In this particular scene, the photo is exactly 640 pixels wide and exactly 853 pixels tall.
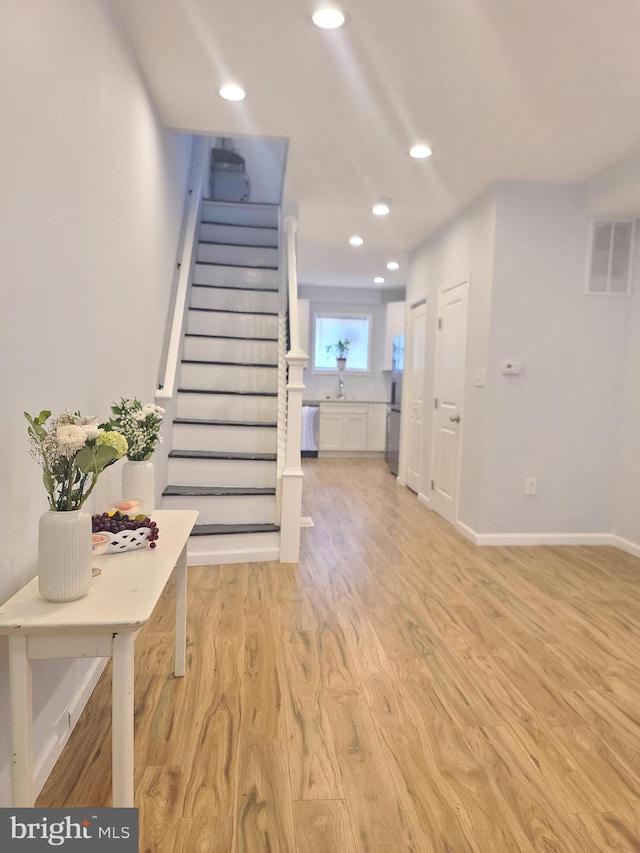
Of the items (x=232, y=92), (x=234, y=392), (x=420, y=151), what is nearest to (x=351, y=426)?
(x=234, y=392)

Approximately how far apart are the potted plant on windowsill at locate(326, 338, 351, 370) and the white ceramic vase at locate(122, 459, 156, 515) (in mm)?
6630

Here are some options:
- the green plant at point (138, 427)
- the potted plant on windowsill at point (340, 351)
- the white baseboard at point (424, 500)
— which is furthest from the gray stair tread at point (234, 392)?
the potted plant on windowsill at point (340, 351)

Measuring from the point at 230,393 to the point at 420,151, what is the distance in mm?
2111

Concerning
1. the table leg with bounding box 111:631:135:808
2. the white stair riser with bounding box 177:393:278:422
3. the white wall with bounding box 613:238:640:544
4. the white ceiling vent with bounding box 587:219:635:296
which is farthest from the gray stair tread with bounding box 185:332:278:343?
the table leg with bounding box 111:631:135:808

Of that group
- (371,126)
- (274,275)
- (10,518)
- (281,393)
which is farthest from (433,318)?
(10,518)

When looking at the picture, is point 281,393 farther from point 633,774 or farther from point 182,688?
point 633,774

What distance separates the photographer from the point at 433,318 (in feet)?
17.1

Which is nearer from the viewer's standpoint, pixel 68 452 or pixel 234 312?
pixel 68 452

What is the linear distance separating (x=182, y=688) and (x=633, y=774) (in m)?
1.55

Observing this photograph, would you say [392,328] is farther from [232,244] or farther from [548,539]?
[548,539]

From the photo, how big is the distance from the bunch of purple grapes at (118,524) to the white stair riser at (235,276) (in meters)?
3.52

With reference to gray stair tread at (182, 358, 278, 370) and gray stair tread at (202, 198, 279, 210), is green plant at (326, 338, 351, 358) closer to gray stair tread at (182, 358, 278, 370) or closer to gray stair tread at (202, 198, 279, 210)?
gray stair tread at (202, 198, 279, 210)

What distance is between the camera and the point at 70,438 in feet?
4.08

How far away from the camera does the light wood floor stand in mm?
1471
